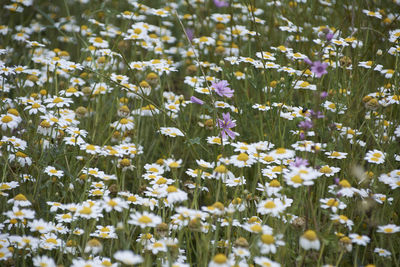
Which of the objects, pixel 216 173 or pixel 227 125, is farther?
pixel 227 125

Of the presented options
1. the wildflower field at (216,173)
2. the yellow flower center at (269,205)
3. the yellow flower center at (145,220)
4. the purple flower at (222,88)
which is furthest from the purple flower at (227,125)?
the yellow flower center at (145,220)

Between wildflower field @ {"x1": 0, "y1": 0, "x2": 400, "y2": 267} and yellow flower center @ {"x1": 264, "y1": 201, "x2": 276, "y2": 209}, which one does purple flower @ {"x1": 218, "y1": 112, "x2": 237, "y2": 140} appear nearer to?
wildflower field @ {"x1": 0, "y1": 0, "x2": 400, "y2": 267}

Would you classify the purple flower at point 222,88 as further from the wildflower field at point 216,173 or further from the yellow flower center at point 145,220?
the yellow flower center at point 145,220

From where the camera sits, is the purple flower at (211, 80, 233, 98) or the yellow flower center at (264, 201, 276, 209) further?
the purple flower at (211, 80, 233, 98)

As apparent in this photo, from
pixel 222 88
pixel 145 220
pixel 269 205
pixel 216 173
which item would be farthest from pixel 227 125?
pixel 145 220

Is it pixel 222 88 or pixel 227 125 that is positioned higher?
pixel 222 88

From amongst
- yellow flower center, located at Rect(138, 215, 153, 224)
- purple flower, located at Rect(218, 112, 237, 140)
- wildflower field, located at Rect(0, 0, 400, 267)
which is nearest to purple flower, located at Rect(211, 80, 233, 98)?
wildflower field, located at Rect(0, 0, 400, 267)

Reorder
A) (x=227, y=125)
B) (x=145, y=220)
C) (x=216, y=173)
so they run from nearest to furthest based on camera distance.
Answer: (x=145, y=220) < (x=216, y=173) < (x=227, y=125)

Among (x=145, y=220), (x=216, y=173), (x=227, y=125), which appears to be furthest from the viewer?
(x=227, y=125)

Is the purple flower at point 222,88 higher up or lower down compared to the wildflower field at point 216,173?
higher up

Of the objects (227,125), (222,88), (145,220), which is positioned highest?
(222,88)

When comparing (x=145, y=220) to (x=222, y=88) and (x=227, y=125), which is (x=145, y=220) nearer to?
(x=227, y=125)

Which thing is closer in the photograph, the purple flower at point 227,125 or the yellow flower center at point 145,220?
the yellow flower center at point 145,220

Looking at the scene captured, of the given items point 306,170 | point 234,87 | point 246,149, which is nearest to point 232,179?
point 246,149
